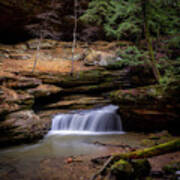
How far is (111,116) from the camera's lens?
394 inches

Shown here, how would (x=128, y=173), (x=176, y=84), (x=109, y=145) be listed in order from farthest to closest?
(x=176, y=84) < (x=109, y=145) < (x=128, y=173)

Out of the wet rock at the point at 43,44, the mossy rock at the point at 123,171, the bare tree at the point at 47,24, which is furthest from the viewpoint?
the wet rock at the point at 43,44

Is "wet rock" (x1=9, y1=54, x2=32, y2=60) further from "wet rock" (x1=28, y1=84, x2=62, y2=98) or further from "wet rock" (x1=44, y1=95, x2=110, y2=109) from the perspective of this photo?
"wet rock" (x1=44, y1=95, x2=110, y2=109)

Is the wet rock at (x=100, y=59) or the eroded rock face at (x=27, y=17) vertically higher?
the eroded rock face at (x=27, y=17)

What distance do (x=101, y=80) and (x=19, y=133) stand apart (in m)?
8.39

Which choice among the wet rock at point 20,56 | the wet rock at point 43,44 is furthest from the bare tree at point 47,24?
the wet rock at point 20,56

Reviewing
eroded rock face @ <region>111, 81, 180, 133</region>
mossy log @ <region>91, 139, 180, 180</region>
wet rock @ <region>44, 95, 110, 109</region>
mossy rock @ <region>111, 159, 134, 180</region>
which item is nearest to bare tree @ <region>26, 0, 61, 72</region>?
wet rock @ <region>44, 95, 110, 109</region>

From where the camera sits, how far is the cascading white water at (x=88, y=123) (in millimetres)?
9542

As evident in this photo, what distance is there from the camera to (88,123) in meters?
10.0

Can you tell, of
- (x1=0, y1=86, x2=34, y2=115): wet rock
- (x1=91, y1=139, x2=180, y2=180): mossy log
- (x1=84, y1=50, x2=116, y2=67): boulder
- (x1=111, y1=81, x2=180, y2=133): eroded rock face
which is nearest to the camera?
(x1=91, y1=139, x2=180, y2=180): mossy log

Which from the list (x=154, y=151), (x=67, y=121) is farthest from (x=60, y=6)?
(x=154, y=151)

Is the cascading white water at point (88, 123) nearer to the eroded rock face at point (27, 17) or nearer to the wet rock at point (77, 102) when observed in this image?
the wet rock at point (77, 102)

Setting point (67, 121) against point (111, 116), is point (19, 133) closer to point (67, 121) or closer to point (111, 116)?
point (67, 121)

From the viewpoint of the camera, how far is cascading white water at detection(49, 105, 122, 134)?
9542 millimetres
